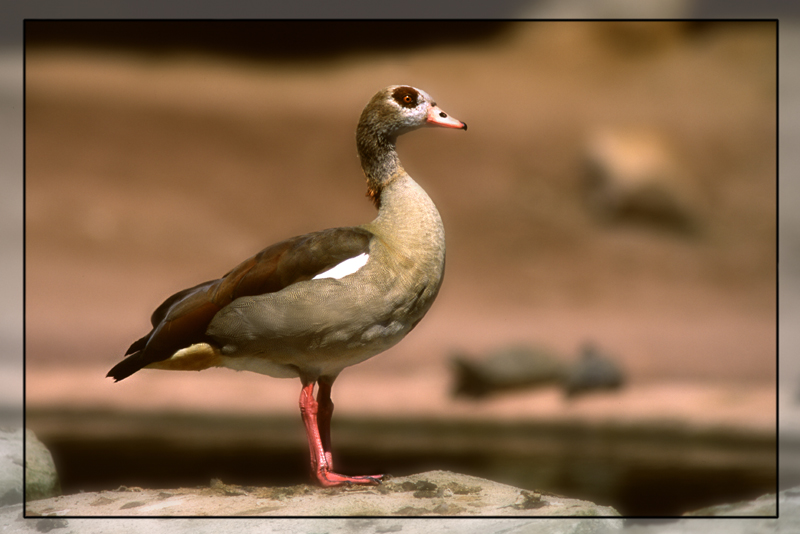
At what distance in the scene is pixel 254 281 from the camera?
2.82 metres

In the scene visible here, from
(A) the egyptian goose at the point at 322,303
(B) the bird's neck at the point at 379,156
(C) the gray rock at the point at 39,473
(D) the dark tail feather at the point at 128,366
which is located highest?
(B) the bird's neck at the point at 379,156

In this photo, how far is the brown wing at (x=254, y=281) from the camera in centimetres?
279

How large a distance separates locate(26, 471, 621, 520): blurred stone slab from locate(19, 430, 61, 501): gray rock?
30 cm

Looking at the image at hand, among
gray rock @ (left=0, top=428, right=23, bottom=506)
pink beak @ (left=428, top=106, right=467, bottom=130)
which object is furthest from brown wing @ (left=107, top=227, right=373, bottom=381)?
gray rock @ (left=0, top=428, right=23, bottom=506)

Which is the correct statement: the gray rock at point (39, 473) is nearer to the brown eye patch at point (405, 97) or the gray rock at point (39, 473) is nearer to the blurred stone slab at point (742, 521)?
the brown eye patch at point (405, 97)

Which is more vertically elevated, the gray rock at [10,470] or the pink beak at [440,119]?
the pink beak at [440,119]

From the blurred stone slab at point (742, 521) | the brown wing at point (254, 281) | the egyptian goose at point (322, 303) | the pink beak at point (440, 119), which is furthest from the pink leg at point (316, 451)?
the pink beak at point (440, 119)

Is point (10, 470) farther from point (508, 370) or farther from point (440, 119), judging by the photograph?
point (508, 370)

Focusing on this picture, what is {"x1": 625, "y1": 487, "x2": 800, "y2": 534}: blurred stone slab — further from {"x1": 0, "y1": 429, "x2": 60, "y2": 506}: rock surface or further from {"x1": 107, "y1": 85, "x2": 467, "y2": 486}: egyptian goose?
{"x1": 0, "y1": 429, "x2": 60, "y2": 506}: rock surface

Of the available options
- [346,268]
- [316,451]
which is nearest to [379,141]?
[346,268]

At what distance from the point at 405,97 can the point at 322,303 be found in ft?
2.79

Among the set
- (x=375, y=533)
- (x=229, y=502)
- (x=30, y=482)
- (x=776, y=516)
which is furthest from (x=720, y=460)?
(x=30, y=482)

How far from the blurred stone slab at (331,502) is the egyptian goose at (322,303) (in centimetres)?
13

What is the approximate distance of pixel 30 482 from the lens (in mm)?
3248
